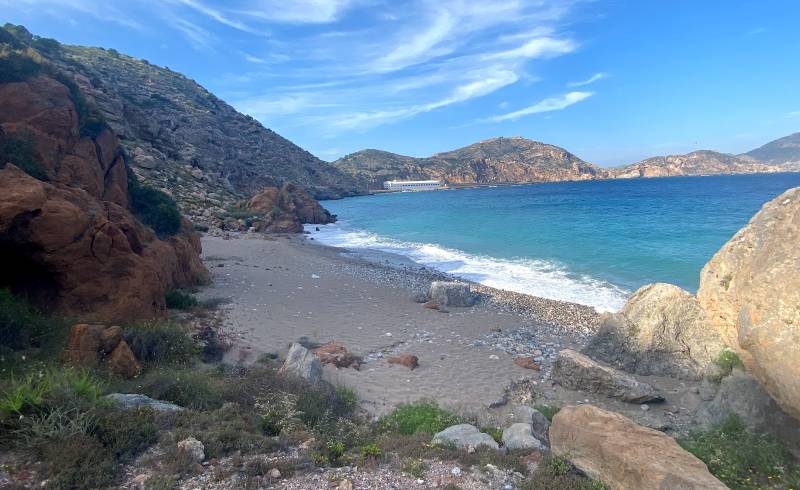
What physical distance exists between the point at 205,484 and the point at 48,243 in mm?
6842

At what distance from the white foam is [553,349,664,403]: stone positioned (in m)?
7.26

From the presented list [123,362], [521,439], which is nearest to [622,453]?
[521,439]

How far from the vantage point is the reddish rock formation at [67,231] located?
819 centimetres

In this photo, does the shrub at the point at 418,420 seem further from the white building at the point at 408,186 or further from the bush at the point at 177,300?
the white building at the point at 408,186

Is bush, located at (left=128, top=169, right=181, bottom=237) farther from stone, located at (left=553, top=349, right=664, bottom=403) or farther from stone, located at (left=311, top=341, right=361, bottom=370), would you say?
stone, located at (left=553, top=349, right=664, bottom=403)

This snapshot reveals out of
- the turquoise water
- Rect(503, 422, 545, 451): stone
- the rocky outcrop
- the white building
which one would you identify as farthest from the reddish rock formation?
the white building

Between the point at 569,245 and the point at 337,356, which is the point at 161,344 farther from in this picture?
the point at 569,245

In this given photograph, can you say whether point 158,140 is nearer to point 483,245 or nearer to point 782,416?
point 483,245

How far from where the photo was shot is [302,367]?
8.55m

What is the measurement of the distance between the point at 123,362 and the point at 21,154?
6.25 metres

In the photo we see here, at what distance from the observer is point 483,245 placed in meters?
32.7

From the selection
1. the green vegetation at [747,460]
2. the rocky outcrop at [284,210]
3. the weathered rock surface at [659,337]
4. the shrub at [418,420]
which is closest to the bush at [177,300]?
the shrub at [418,420]

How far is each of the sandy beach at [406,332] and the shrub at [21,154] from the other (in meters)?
5.39

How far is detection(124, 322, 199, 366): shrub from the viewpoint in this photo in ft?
26.1
